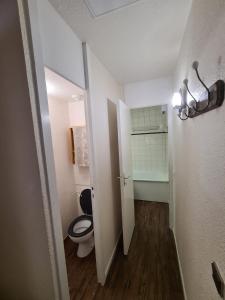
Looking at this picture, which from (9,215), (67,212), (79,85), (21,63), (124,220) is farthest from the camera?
(67,212)

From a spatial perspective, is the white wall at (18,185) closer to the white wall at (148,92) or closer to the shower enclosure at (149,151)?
the white wall at (148,92)

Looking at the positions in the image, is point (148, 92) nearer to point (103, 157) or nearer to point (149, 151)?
point (103, 157)

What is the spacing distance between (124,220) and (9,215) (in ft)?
4.29

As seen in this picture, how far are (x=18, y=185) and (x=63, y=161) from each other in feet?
4.55

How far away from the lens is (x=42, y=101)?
0.81m

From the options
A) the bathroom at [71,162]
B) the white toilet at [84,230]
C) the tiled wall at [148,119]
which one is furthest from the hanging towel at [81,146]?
the tiled wall at [148,119]

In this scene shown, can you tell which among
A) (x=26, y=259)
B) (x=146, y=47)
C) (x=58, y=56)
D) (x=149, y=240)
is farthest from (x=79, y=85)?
(x=149, y=240)

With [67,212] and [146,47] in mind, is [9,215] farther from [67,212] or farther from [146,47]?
[146,47]

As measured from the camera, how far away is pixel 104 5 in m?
0.94

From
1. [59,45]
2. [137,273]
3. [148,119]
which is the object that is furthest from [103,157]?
[148,119]

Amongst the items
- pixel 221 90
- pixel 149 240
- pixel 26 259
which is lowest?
pixel 149 240

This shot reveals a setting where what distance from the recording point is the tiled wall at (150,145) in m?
3.49


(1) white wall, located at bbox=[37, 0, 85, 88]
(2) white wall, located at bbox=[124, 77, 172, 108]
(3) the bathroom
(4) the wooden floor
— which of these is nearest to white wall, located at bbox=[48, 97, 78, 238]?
(3) the bathroom

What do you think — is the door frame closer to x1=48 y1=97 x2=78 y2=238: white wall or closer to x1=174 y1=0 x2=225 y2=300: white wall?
x1=174 y1=0 x2=225 y2=300: white wall
